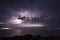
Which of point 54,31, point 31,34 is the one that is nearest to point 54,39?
point 54,31

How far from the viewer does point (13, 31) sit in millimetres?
12953

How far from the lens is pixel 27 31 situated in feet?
43.8

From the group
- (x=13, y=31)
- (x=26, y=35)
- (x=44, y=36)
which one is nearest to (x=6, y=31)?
(x=13, y=31)

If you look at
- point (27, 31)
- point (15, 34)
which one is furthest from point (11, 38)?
point (27, 31)

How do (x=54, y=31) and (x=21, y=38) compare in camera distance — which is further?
(x=54, y=31)

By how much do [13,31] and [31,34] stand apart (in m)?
1.15

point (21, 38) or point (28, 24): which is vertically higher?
point (28, 24)

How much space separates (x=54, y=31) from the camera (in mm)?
13562

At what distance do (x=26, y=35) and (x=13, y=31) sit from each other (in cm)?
86

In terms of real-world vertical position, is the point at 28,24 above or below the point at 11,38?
above

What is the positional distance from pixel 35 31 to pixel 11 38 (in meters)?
1.81

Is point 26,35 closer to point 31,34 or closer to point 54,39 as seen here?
point 31,34

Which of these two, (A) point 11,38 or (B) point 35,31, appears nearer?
(A) point 11,38

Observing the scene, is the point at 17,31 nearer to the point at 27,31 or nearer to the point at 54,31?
the point at 27,31
